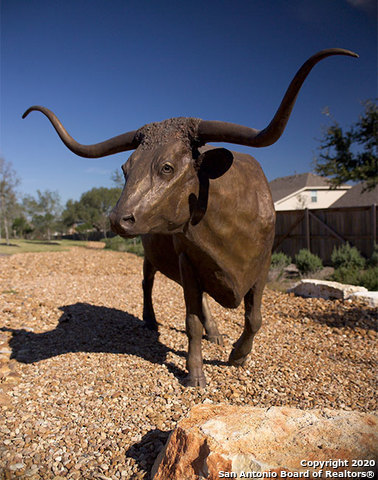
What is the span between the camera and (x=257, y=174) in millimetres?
3674

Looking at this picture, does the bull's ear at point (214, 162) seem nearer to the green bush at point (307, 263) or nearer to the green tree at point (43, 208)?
the green bush at point (307, 263)

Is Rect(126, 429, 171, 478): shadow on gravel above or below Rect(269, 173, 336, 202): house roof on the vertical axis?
below

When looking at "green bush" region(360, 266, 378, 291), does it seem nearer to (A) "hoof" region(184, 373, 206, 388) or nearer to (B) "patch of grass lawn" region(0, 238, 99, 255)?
(A) "hoof" region(184, 373, 206, 388)

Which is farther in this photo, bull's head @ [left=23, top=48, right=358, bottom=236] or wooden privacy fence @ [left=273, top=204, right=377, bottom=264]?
wooden privacy fence @ [left=273, top=204, right=377, bottom=264]

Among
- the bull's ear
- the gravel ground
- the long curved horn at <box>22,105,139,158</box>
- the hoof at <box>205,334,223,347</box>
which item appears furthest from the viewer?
the hoof at <box>205,334,223,347</box>

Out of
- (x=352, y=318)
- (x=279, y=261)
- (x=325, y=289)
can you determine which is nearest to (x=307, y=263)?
(x=279, y=261)

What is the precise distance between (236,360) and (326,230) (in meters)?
10.6

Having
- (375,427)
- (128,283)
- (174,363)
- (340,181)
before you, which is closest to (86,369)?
(174,363)

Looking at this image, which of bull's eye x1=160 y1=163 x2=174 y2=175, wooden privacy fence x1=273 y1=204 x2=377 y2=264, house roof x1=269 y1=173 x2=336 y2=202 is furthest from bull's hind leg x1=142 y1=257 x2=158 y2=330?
house roof x1=269 y1=173 x2=336 y2=202

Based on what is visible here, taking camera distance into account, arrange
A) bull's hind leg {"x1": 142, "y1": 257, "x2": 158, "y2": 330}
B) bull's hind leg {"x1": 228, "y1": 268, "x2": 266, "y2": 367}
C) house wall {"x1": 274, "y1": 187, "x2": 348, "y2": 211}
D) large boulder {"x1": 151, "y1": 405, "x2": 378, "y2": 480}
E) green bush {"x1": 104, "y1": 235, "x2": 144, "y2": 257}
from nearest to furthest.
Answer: large boulder {"x1": 151, "y1": 405, "x2": 378, "y2": 480}, bull's hind leg {"x1": 228, "y1": 268, "x2": 266, "y2": 367}, bull's hind leg {"x1": 142, "y1": 257, "x2": 158, "y2": 330}, green bush {"x1": 104, "y1": 235, "x2": 144, "y2": 257}, house wall {"x1": 274, "y1": 187, "x2": 348, "y2": 211}

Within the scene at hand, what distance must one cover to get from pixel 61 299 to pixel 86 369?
324 centimetres

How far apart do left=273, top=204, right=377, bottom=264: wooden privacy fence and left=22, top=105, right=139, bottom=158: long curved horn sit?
1114 centimetres

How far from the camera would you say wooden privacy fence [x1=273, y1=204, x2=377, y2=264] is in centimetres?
1245

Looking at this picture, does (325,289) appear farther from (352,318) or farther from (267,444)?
(267,444)
